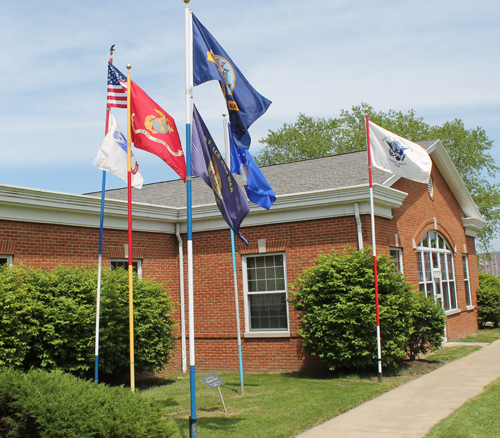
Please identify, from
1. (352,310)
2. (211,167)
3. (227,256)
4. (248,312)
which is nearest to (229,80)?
(211,167)

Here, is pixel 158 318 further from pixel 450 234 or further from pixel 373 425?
pixel 450 234

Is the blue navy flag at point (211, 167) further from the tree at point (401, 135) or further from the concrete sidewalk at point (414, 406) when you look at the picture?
the tree at point (401, 135)

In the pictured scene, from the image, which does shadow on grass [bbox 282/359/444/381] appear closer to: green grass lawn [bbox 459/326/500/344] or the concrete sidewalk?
the concrete sidewalk

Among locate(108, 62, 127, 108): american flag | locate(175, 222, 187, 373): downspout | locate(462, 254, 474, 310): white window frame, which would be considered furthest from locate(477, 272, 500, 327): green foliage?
locate(108, 62, 127, 108): american flag

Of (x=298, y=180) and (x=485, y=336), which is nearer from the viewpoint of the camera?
(x=298, y=180)

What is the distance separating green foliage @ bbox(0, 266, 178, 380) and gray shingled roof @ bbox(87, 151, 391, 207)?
4.43 meters

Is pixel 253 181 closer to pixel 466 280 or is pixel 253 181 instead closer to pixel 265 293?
pixel 265 293

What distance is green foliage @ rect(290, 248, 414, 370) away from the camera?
11039mm

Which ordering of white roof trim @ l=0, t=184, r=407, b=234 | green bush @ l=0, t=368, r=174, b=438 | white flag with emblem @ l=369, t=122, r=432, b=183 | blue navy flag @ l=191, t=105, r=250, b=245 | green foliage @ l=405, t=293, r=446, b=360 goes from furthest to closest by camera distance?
green foliage @ l=405, t=293, r=446, b=360, white flag with emblem @ l=369, t=122, r=432, b=183, white roof trim @ l=0, t=184, r=407, b=234, blue navy flag @ l=191, t=105, r=250, b=245, green bush @ l=0, t=368, r=174, b=438

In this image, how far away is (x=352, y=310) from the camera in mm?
11047

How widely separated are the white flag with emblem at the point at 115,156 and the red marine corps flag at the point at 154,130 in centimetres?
51

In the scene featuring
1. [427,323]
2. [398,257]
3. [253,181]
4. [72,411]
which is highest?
[253,181]

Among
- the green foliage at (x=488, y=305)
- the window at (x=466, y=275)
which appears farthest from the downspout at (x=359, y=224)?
the green foliage at (x=488, y=305)

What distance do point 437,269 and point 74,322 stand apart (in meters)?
11.8
